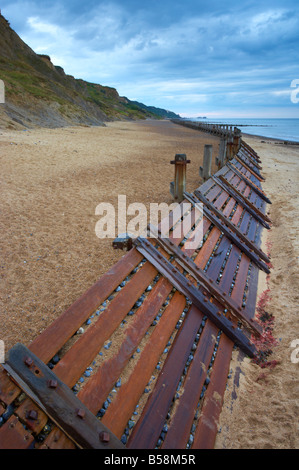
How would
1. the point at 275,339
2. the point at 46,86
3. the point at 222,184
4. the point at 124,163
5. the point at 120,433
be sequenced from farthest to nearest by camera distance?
1. the point at 46,86
2. the point at 124,163
3. the point at 222,184
4. the point at 275,339
5. the point at 120,433

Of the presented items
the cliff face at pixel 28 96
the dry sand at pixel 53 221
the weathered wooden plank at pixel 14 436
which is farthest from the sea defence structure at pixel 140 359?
the cliff face at pixel 28 96

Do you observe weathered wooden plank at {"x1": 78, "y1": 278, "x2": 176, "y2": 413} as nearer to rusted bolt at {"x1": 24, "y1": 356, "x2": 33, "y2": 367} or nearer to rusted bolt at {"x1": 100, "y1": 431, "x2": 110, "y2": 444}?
rusted bolt at {"x1": 100, "y1": 431, "x2": 110, "y2": 444}

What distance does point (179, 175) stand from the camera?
6684mm

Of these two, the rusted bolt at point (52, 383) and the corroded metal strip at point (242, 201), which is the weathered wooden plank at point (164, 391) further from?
the corroded metal strip at point (242, 201)

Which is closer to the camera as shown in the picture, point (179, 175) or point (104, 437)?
point (104, 437)

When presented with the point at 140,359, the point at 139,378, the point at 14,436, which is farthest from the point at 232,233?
the point at 14,436

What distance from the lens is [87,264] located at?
191 inches

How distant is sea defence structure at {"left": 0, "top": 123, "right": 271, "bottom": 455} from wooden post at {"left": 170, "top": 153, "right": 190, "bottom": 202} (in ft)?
6.70

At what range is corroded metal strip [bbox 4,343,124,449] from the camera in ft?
6.09

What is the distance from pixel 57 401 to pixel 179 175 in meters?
5.63

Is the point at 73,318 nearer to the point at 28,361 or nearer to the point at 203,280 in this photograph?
the point at 28,361
